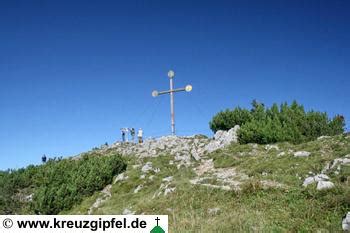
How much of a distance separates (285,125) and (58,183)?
15.5 meters

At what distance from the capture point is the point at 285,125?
27875mm

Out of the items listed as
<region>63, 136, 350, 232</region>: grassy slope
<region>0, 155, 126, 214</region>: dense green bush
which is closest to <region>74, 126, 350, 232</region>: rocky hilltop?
<region>63, 136, 350, 232</region>: grassy slope

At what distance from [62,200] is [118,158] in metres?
5.60

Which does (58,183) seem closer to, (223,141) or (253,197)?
(223,141)

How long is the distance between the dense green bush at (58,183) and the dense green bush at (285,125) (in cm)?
924

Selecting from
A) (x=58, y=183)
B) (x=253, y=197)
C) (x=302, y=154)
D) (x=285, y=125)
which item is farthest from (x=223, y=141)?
(x=253, y=197)

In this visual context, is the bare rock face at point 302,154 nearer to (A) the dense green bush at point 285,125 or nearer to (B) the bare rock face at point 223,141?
(A) the dense green bush at point 285,125

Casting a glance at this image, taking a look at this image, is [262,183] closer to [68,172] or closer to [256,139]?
[256,139]

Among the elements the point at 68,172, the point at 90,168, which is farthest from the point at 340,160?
the point at 68,172

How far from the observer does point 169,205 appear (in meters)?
16.0

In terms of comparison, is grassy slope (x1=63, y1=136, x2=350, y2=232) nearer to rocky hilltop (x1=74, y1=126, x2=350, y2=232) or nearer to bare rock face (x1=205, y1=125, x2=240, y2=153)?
rocky hilltop (x1=74, y1=126, x2=350, y2=232)

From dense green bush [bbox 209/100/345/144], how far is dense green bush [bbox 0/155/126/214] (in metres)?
9.24

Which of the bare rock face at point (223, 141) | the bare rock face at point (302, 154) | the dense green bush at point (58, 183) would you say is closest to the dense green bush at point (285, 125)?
the bare rock face at point (223, 141)

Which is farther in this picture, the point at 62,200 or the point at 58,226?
the point at 62,200
